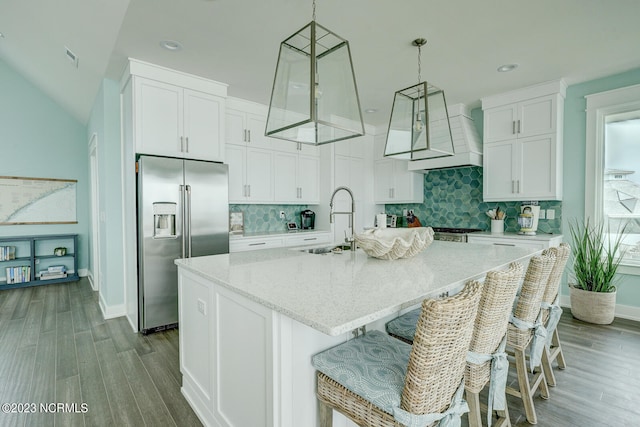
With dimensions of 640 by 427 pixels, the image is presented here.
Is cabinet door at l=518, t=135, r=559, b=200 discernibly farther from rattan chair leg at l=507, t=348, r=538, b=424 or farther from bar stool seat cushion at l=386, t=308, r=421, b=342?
bar stool seat cushion at l=386, t=308, r=421, b=342

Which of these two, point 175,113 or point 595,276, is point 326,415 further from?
point 595,276

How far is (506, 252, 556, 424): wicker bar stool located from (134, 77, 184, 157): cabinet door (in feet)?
10.8

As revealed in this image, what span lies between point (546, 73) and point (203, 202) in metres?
3.99

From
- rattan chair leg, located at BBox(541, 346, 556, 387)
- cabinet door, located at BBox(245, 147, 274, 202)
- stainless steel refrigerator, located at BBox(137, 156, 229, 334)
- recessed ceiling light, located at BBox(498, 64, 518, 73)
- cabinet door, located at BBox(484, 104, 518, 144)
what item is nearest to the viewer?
rattan chair leg, located at BBox(541, 346, 556, 387)

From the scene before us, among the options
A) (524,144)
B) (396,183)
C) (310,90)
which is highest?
(524,144)

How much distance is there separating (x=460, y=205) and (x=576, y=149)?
1511mm

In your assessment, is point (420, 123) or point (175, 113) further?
point (175, 113)

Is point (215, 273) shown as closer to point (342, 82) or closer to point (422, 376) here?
point (422, 376)

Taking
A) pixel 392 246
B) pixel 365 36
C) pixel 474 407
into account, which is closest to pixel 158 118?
pixel 365 36

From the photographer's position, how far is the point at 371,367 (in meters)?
1.23

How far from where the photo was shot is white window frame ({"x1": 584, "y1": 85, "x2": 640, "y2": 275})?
3.56 m

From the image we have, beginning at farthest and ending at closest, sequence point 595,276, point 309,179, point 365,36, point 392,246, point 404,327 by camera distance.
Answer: point 309,179 < point 595,276 < point 365,36 < point 392,246 < point 404,327

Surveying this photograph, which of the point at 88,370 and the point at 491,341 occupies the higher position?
the point at 491,341

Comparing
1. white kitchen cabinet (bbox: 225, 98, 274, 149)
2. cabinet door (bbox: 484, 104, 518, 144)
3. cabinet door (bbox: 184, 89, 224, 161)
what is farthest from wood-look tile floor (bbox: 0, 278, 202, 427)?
cabinet door (bbox: 484, 104, 518, 144)
